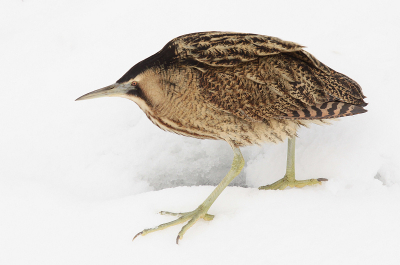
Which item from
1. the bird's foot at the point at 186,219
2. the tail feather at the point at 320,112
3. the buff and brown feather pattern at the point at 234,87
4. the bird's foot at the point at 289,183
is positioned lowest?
the bird's foot at the point at 289,183

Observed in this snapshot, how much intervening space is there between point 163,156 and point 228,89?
3.22ft

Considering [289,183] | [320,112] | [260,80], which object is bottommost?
[289,183]

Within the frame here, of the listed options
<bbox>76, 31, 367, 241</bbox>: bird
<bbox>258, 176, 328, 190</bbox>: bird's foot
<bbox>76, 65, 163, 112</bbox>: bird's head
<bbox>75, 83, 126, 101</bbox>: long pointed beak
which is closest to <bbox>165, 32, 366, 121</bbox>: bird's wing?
<bbox>76, 31, 367, 241</bbox>: bird

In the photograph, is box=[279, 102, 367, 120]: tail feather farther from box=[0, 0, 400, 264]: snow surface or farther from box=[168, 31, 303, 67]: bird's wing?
box=[0, 0, 400, 264]: snow surface

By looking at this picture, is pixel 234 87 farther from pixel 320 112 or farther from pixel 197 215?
pixel 197 215

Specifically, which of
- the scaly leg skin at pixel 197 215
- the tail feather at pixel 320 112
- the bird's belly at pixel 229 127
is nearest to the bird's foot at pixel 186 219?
the scaly leg skin at pixel 197 215

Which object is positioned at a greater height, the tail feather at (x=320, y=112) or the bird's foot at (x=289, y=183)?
the tail feather at (x=320, y=112)

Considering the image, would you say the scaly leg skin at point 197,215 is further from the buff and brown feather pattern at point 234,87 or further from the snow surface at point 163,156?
the buff and brown feather pattern at point 234,87

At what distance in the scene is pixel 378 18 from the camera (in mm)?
3383

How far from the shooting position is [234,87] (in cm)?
205

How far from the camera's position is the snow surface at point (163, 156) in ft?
6.63

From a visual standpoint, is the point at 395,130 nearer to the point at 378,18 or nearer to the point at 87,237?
the point at 378,18

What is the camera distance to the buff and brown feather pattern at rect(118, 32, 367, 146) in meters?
2.06

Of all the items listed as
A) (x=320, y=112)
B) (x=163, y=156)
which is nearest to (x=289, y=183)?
(x=320, y=112)
